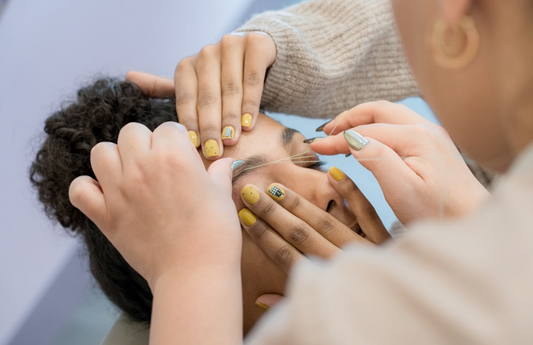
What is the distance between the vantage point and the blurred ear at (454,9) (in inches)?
17.9

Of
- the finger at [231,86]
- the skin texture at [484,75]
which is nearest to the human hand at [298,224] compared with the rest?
the finger at [231,86]

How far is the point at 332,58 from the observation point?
120 cm

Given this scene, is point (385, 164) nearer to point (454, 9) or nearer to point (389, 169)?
point (389, 169)

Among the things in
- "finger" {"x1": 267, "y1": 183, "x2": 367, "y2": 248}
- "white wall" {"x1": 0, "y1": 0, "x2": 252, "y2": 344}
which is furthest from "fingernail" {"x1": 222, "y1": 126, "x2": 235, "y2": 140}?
"white wall" {"x1": 0, "y1": 0, "x2": 252, "y2": 344}

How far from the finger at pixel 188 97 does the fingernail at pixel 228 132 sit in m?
0.05

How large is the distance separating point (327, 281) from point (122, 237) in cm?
39

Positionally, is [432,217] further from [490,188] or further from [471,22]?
[471,22]

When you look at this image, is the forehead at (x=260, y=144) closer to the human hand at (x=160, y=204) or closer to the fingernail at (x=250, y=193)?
the fingernail at (x=250, y=193)

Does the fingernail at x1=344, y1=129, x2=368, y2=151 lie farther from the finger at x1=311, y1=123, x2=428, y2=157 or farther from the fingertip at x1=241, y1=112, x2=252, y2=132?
the fingertip at x1=241, y1=112, x2=252, y2=132

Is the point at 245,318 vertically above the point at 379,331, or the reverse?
the point at 379,331

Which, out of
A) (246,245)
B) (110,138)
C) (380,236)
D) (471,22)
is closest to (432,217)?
(380,236)

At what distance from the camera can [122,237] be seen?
72cm

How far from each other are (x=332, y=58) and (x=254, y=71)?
26cm

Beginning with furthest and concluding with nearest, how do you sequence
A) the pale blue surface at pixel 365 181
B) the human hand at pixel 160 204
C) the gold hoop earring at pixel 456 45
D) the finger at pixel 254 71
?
the pale blue surface at pixel 365 181 → the finger at pixel 254 71 → the human hand at pixel 160 204 → the gold hoop earring at pixel 456 45
